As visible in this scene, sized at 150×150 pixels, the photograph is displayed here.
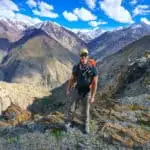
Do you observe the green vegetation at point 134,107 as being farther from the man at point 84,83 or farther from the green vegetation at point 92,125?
the man at point 84,83

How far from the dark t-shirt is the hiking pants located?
486 millimetres

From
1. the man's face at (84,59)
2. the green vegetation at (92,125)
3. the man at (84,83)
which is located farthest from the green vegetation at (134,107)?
the man's face at (84,59)

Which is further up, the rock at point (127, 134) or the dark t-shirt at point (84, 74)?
the dark t-shirt at point (84, 74)

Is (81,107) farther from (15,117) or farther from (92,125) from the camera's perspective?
(15,117)

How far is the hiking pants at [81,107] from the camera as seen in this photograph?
15.3 m

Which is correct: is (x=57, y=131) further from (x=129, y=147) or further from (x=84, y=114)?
(x=129, y=147)

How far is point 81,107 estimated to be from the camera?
1551 cm

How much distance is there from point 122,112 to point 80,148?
17.5 feet

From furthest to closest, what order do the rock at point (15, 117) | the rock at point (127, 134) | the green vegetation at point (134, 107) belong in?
1. the rock at point (15, 117)
2. the green vegetation at point (134, 107)
3. the rock at point (127, 134)

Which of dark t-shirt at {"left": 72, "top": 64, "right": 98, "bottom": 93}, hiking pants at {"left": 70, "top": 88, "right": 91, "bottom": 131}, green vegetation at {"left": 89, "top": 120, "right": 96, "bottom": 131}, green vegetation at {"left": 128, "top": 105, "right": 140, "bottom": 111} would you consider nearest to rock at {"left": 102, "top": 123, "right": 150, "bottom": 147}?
green vegetation at {"left": 89, "top": 120, "right": 96, "bottom": 131}

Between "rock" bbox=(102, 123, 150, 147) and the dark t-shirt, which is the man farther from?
"rock" bbox=(102, 123, 150, 147)

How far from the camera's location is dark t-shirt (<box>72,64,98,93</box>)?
1460 centimetres

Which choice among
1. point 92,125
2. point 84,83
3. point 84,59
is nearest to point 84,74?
point 84,83

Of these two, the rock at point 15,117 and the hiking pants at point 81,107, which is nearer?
the hiking pants at point 81,107
